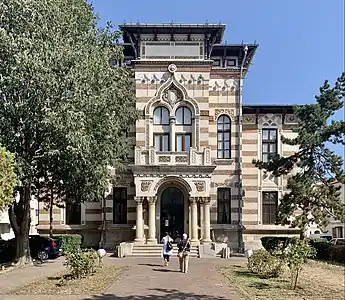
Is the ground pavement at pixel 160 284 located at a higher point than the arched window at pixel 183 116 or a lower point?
lower

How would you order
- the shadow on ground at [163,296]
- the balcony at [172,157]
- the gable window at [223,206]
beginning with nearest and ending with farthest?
the shadow on ground at [163,296] < the balcony at [172,157] < the gable window at [223,206]

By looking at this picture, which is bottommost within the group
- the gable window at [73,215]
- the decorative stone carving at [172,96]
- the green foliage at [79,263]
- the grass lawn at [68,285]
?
the grass lawn at [68,285]

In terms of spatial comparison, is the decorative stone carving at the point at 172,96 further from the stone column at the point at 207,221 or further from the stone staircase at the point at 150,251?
the stone staircase at the point at 150,251

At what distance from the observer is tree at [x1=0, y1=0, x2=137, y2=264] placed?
23.9m

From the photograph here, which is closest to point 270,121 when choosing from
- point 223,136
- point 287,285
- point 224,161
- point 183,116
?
point 223,136

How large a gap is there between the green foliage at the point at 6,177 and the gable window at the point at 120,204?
1752 cm

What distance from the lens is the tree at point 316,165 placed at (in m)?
31.5

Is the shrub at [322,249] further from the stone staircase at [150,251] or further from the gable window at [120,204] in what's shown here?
the gable window at [120,204]

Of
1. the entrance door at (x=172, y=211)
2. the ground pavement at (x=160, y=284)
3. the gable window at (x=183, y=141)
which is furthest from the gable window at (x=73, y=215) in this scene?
the ground pavement at (x=160, y=284)

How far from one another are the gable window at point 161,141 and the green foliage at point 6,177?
57.1 ft

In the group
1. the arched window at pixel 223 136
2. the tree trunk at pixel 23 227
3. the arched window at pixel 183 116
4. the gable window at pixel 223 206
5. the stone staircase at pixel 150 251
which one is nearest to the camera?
the tree trunk at pixel 23 227

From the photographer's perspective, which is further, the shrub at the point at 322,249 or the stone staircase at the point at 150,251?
the shrub at the point at 322,249

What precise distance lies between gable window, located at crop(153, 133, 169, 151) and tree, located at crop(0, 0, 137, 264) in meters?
10.3

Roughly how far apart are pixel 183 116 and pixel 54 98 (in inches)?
583
